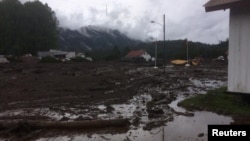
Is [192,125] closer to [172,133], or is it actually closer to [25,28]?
[172,133]

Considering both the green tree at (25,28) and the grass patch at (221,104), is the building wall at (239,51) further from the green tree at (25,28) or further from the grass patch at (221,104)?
the green tree at (25,28)

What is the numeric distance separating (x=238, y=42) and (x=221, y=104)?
8.17ft

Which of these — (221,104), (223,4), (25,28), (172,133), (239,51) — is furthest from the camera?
(25,28)

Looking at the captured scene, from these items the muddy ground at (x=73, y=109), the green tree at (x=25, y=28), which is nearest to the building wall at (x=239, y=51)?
the muddy ground at (x=73, y=109)

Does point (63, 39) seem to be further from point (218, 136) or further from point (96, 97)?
point (218, 136)

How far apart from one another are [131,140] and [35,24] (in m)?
73.9

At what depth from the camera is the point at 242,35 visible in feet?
43.1

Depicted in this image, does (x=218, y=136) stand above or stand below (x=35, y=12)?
below

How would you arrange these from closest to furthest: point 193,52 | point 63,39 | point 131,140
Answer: point 131,140 → point 193,52 → point 63,39

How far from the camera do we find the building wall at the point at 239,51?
13.0 meters

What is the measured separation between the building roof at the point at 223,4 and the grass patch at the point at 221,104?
3.44 metres

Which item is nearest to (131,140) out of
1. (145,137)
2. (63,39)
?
(145,137)

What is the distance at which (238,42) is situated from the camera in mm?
13312

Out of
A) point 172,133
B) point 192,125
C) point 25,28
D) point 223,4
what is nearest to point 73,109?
point 192,125
